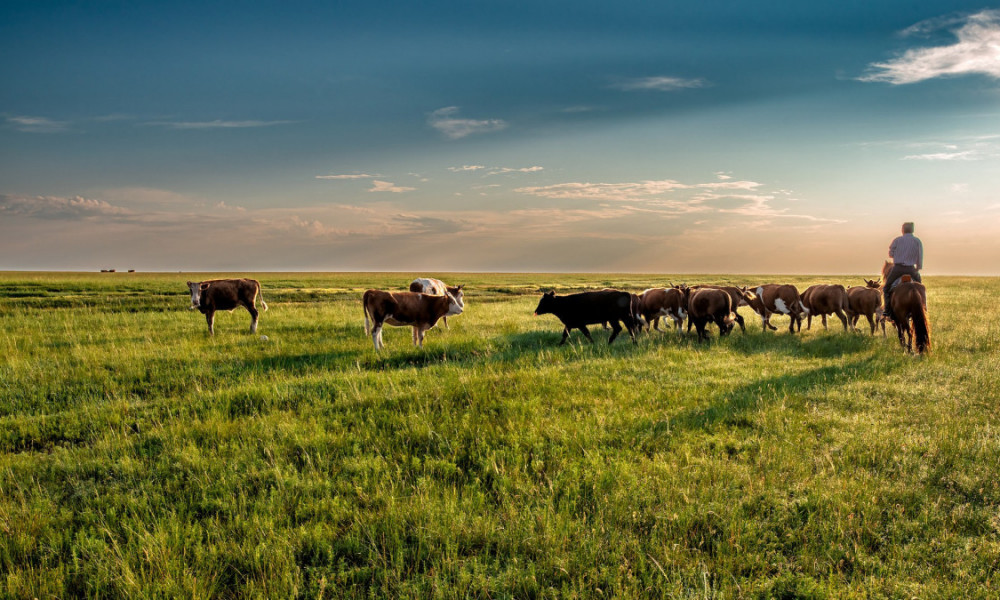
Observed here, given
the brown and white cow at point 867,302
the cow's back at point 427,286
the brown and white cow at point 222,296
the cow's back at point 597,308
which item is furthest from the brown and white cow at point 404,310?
the brown and white cow at point 867,302

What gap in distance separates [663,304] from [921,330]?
6633 millimetres

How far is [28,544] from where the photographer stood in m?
4.65

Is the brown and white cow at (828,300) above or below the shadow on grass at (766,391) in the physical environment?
above

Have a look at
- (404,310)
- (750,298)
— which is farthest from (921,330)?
(404,310)

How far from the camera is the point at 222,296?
59.0ft

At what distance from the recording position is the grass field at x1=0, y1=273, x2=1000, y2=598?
406 cm

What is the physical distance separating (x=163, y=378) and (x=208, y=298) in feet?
24.1

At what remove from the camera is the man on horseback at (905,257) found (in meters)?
13.0

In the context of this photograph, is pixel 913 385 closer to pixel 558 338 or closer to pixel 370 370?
pixel 558 338

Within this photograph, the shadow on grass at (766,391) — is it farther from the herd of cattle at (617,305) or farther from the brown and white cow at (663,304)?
the brown and white cow at (663,304)

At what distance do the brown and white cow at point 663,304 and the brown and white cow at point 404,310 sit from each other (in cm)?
671

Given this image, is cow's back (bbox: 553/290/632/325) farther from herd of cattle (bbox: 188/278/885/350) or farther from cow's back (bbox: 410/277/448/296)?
cow's back (bbox: 410/277/448/296)

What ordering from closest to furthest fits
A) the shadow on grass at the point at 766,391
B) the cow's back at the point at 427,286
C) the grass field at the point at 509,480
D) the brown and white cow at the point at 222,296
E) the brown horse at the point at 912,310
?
the grass field at the point at 509,480, the shadow on grass at the point at 766,391, the brown horse at the point at 912,310, the brown and white cow at the point at 222,296, the cow's back at the point at 427,286

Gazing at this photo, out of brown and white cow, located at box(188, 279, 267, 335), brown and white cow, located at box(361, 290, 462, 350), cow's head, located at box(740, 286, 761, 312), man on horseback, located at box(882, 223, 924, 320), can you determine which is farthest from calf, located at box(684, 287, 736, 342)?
Answer: brown and white cow, located at box(188, 279, 267, 335)
